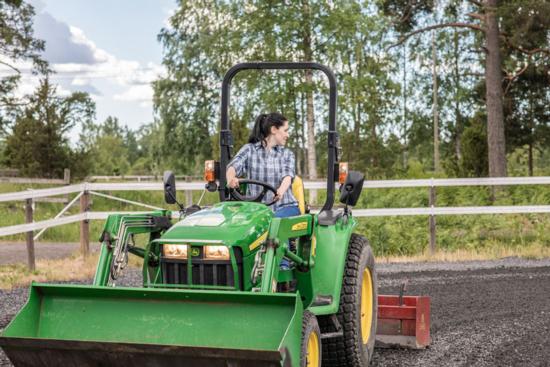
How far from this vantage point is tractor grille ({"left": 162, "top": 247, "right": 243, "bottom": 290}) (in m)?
4.68

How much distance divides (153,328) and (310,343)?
0.84m

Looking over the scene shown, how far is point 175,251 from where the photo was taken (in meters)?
4.79

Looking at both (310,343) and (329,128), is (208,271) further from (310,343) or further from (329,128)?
(329,128)

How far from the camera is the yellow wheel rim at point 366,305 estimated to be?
19.5ft

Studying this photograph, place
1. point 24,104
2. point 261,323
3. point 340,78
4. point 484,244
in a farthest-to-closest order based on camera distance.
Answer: point 24,104 → point 340,78 → point 484,244 → point 261,323

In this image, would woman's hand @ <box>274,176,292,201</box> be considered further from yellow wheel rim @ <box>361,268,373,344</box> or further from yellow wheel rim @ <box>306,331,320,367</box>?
yellow wheel rim @ <box>306,331,320,367</box>

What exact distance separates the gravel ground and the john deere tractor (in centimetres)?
82

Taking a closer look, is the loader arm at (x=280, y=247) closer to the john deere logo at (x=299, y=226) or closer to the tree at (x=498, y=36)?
the john deere logo at (x=299, y=226)

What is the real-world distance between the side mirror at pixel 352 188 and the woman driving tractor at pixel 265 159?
358 mm

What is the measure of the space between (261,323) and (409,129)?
46891 millimetres

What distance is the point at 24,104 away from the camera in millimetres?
28766

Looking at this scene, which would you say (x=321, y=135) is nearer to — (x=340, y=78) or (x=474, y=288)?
(x=340, y=78)

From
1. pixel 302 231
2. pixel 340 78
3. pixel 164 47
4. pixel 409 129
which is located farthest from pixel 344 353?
pixel 409 129

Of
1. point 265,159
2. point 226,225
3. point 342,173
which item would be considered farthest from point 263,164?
point 226,225
